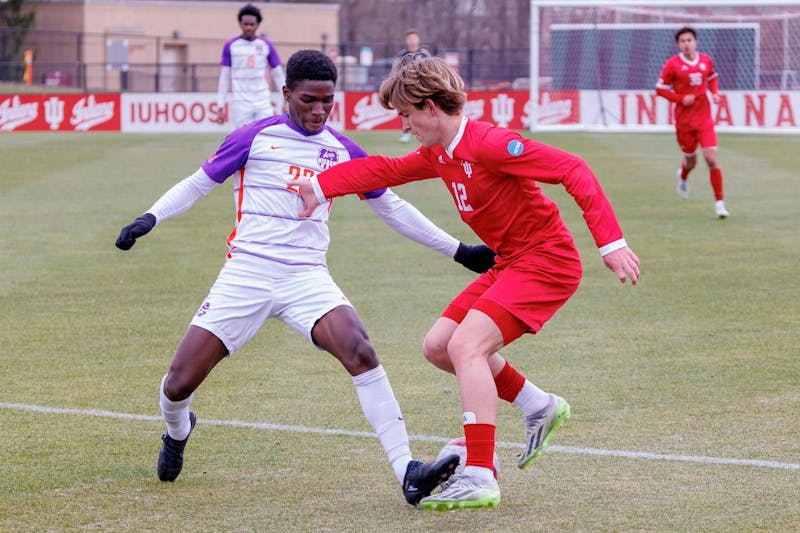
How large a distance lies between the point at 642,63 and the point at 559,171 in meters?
29.6

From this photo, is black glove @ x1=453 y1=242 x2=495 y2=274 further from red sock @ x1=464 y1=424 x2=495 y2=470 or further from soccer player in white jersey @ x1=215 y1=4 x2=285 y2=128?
soccer player in white jersey @ x1=215 y1=4 x2=285 y2=128

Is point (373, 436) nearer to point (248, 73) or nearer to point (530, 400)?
point (530, 400)

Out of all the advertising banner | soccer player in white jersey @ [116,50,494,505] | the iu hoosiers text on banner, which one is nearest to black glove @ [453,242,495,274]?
soccer player in white jersey @ [116,50,494,505]

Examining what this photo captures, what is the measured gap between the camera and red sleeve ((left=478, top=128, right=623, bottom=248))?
4828 millimetres

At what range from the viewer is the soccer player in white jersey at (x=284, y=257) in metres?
5.15

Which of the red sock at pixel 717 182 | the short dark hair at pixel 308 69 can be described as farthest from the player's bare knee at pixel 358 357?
the red sock at pixel 717 182

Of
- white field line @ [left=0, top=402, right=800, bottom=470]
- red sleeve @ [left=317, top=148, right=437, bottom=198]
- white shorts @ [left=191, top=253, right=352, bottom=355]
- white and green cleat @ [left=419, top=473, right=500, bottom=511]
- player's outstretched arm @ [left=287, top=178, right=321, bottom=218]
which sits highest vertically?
red sleeve @ [left=317, top=148, right=437, bottom=198]

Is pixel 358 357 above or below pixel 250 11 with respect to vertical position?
below

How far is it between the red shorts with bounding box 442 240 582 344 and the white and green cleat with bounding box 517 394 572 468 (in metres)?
0.53

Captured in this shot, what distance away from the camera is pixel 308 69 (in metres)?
5.30

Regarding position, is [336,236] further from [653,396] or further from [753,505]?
[753,505]

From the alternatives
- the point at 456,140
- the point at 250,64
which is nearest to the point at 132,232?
the point at 456,140

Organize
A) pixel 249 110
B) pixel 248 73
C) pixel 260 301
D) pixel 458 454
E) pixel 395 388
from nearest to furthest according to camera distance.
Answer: pixel 458 454 < pixel 260 301 < pixel 395 388 < pixel 248 73 < pixel 249 110

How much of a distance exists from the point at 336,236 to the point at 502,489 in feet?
28.7
